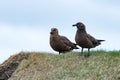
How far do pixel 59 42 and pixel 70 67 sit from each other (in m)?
2.87

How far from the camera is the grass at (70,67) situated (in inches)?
696

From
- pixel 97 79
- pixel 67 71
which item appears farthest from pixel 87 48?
pixel 97 79

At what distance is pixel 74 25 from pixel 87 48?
94cm

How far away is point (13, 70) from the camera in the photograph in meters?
21.5

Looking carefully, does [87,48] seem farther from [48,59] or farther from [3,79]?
[3,79]

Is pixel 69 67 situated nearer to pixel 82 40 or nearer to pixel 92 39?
pixel 82 40

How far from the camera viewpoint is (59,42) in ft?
71.0

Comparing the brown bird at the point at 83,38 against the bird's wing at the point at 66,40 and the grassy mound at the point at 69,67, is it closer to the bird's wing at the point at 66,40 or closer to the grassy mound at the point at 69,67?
the grassy mound at the point at 69,67

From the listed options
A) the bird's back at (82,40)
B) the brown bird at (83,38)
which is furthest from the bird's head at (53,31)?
the bird's back at (82,40)

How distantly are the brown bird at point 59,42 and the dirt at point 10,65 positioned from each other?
1.21 meters

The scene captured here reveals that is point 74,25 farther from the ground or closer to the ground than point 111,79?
farther from the ground

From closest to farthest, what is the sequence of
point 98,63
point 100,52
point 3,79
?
1. point 98,63
2. point 100,52
3. point 3,79

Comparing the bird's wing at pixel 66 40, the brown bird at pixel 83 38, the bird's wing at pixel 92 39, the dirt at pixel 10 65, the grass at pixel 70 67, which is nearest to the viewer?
the grass at pixel 70 67

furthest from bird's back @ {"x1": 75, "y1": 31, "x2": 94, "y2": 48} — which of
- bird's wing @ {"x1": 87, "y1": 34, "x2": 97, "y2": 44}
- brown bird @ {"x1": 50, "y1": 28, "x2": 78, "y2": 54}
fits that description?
brown bird @ {"x1": 50, "y1": 28, "x2": 78, "y2": 54}
